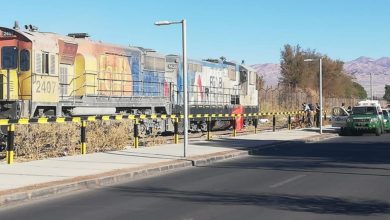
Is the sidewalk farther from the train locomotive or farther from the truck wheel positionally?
the truck wheel

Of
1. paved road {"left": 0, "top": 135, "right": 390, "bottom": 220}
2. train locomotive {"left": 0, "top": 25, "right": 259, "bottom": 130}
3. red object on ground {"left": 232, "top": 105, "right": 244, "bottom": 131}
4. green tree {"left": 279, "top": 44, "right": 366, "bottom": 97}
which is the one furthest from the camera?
green tree {"left": 279, "top": 44, "right": 366, "bottom": 97}

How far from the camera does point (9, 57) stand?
20.6 m

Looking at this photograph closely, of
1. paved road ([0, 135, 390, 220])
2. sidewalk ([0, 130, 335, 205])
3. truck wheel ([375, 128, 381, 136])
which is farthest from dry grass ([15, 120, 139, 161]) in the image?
truck wheel ([375, 128, 381, 136])

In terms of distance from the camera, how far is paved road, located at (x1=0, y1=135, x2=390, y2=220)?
9.00m

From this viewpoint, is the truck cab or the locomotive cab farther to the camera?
the truck cab

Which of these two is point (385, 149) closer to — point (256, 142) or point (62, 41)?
→ point (256, 142)

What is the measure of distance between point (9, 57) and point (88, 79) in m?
3.60

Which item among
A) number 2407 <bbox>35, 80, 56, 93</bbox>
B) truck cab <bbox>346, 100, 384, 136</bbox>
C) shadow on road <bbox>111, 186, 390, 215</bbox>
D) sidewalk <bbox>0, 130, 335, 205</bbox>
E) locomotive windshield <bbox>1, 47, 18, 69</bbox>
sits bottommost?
shadow on road <bbox>111, 186, 390, 215</bbox>

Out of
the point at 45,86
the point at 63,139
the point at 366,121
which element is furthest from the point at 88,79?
the point at 366,121

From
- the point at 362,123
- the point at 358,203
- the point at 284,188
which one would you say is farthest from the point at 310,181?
the point at 362,123

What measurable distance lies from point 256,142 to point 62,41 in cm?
930

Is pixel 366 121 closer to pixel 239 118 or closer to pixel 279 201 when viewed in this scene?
pixel 239 118

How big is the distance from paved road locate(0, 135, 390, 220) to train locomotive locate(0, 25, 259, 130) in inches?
306

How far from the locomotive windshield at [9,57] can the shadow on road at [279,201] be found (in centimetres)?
1068
